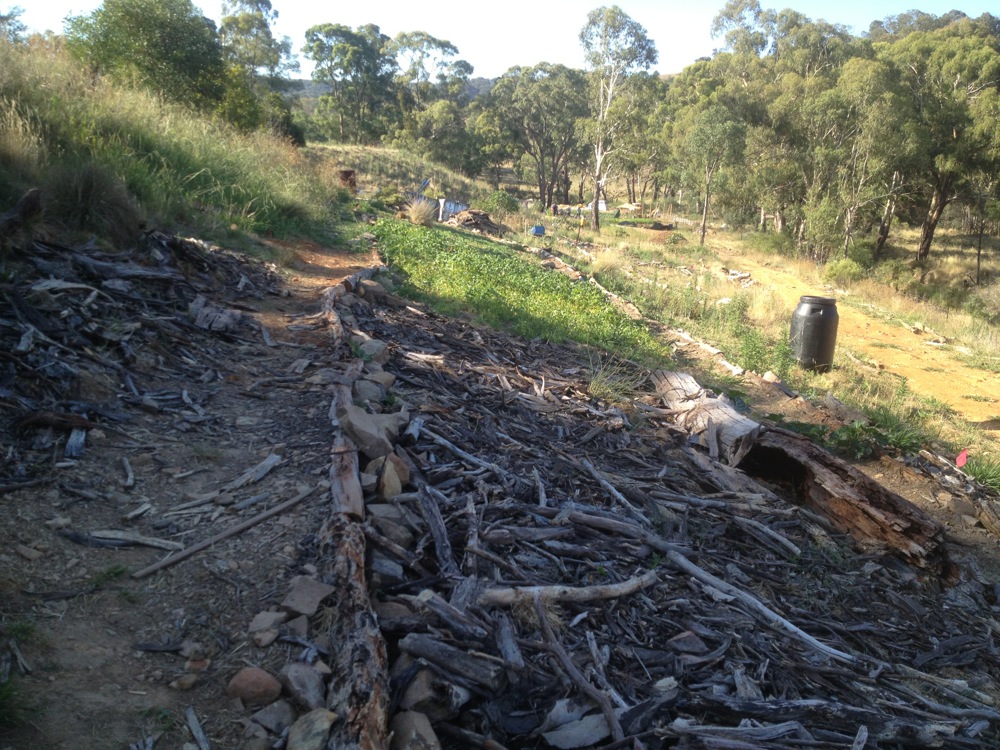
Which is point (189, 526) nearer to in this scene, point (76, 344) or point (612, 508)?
point (76, 344)

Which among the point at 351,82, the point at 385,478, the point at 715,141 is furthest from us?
the point at 351,82

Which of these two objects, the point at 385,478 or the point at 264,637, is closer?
the point at 264,637

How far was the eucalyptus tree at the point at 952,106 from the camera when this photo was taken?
2380 centimetres

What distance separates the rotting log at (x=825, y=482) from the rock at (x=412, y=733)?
3753 millimetres

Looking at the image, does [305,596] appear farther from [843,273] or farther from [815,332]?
[843,273]

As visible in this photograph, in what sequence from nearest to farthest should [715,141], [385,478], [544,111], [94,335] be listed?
[385,478] → [94,335] → [715,141] → [544,111]

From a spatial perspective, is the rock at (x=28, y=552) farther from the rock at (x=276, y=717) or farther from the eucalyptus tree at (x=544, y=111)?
the eucalyptus tree at (x=544, y=111)

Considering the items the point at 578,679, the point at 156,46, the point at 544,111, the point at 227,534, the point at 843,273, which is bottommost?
the point at 578,679

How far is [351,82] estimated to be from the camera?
51438 mm

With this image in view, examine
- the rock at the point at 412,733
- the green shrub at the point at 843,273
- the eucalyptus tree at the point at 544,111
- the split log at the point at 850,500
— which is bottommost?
the split log at the point at 850,500

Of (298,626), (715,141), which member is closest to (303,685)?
(298,626)

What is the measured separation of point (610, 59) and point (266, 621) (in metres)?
39.2

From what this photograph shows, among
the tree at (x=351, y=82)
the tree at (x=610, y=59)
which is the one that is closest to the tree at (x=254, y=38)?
the tree at (x=351, y=82)

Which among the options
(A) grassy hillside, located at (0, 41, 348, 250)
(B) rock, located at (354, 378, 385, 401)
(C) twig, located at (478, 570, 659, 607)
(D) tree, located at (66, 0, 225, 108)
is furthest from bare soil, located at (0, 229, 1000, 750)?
(D) tree, located at (66, 0, 225, 108)
